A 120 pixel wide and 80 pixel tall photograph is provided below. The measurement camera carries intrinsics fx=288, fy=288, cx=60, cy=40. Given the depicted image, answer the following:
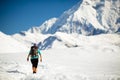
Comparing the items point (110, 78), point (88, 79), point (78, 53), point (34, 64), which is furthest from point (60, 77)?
point (78, 53)

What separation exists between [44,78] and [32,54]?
11.6 ft

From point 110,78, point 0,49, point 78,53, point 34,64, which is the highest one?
point 0,49

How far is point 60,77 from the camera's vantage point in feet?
46.1

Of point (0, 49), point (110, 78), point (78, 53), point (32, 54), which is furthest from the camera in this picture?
point (0, 49)

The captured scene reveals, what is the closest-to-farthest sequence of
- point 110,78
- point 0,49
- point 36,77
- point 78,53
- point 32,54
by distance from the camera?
point 110,78 → point 36,77 → point 32,54 → point 78,53 → point 0,49

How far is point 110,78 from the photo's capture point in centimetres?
1334

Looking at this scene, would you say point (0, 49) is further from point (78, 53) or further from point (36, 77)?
point (36, 77)

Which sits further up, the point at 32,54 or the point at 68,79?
the point at 32,54

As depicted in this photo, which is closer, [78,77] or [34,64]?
[78,77]

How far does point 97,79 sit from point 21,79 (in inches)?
158

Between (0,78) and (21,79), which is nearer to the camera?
(0,78)

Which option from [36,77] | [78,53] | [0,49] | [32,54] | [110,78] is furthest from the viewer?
[0,49]

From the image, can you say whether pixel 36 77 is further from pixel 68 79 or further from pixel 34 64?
pixel 34 64

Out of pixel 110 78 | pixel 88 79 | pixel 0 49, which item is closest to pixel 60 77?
pixel 88 79
